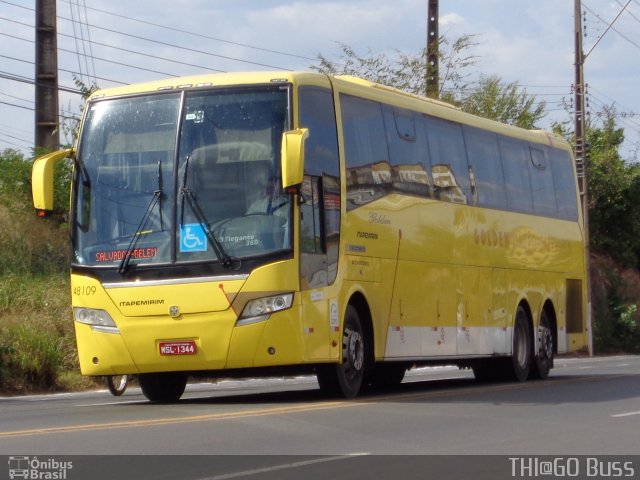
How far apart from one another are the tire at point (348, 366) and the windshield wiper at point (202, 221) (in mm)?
1919

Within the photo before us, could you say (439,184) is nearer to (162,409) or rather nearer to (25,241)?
(162,409)

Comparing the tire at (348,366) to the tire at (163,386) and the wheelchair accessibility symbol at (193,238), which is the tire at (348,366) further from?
the wheelchair accessibility symbol at (193,238)

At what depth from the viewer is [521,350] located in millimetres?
22266

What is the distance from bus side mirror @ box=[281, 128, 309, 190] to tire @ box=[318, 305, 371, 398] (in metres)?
2.47

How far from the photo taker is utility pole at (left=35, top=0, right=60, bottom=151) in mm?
31156

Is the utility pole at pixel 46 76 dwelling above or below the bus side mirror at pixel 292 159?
above

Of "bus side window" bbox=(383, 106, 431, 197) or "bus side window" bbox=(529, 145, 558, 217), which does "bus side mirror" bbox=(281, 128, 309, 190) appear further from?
"bus side window" bbox=(529, 145, 558, 217)

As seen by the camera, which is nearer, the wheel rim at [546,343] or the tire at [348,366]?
the tire at [348,366]

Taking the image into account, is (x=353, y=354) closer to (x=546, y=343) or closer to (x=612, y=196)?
(x=546, y=343)

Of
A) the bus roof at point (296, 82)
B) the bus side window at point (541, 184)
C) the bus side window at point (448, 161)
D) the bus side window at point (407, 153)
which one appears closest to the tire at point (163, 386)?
the bus roof at point (296, 82)

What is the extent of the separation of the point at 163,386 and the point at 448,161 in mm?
5601

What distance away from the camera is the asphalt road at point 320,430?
9.90 m
